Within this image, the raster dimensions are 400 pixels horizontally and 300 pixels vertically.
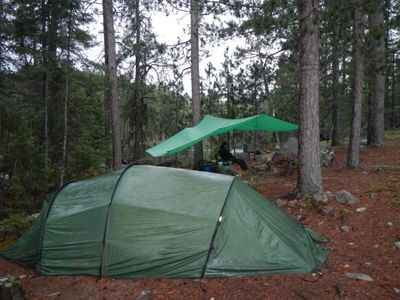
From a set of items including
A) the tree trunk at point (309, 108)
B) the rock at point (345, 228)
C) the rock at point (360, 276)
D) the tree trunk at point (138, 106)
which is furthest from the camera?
the tree trunk at point (138, 106)

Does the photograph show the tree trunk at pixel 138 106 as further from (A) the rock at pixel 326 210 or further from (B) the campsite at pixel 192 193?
(A) the rock at pixel 326 210

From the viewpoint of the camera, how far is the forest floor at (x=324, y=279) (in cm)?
300

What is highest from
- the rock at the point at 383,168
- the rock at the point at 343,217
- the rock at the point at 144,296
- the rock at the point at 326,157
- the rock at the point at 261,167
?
the rock at the point at 326,157

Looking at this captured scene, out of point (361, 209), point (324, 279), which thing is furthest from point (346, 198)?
point (324, 279)

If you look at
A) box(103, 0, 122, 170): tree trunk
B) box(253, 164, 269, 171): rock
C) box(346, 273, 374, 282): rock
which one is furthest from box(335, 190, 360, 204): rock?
box(103, 0, 122, 170): tree trunk

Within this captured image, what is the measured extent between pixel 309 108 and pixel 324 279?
300 cm

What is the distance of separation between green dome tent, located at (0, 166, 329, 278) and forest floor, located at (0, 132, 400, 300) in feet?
0.43

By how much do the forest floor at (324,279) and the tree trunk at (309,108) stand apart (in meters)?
0.41

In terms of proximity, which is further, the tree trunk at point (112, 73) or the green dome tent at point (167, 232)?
the tree trunk at point (112, 73)

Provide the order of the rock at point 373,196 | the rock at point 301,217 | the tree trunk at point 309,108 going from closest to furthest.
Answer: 1. the rock at point 301,217
2. the tree trunk at point 309,108
3. the rock at point 373,196

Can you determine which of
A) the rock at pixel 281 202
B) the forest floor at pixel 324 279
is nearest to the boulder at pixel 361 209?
the forest floor at pixel 324 279

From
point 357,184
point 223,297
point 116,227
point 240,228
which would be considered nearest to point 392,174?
point 357,184

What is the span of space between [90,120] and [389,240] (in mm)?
7507

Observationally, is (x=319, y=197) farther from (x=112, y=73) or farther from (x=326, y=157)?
(x=112, y=73)
